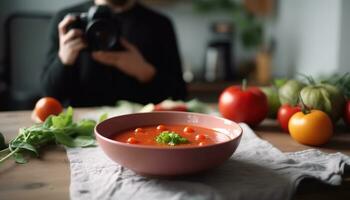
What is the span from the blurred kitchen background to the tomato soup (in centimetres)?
129

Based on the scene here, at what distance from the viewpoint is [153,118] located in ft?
2.46

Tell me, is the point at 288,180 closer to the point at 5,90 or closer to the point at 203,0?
the point at 5,90

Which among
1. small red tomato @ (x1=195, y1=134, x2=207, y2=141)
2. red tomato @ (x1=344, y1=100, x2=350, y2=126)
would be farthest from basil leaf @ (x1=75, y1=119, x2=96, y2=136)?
red tomato @ (x1=344, y1=100, x2=350, y2=126)

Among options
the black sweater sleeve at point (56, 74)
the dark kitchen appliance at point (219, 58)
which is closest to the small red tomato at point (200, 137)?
the black sweater sleeve at point (56, 74)

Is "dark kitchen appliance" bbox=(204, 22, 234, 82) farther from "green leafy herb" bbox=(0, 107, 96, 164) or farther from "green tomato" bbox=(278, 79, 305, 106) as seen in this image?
"green leafy herb" bbox=(0, 107, 96, 164)

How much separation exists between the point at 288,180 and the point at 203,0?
1.96m

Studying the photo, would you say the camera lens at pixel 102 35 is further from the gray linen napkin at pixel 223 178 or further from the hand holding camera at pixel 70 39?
the gray linen napkin at pixel 223 178

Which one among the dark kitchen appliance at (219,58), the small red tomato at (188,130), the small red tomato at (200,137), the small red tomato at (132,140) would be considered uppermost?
the small red tomato at (132,140)

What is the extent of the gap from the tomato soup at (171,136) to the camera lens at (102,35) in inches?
18.6

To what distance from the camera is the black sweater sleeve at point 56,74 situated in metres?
1.25

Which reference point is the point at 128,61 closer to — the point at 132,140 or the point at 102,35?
the point at 102,35

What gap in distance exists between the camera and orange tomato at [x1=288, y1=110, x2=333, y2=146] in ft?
2.53

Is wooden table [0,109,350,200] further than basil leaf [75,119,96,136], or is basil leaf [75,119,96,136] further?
basil leaf [75,119,96,136]

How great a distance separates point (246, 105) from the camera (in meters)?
0.91
